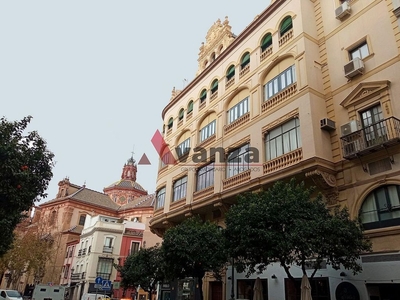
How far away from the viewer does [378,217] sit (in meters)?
12.3

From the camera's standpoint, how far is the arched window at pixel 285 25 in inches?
724

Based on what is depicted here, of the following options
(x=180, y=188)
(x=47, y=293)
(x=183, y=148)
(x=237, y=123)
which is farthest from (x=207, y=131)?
(x=47, y=293)

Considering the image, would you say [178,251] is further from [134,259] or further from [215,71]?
[215,71]

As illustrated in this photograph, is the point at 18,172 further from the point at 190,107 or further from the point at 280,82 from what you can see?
the point at 190,107

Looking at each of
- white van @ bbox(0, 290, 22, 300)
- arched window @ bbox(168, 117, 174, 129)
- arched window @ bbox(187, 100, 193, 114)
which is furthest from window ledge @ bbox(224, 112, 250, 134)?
white van @ bbox(0, 290, 22, 300)

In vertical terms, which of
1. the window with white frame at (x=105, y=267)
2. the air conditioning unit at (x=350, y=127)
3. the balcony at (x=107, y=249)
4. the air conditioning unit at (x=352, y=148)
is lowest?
the window with white frame at (x=105, y=267)

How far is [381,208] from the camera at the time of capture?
40.2ft

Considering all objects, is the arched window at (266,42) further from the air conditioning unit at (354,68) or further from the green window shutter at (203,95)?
the green window shutter at (203,95)

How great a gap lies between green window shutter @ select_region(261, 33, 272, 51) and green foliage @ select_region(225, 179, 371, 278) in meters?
10.7

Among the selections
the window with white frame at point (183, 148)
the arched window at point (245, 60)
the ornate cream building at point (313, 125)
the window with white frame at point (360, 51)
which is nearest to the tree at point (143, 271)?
the ornate cream building at point (313, 125)

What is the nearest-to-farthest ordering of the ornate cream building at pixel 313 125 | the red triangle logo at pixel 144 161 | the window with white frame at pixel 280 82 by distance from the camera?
the ornate cream building at pixel 313 125, the window with white frame at pixel 280 82, the red triangle logo at pixel 144 161

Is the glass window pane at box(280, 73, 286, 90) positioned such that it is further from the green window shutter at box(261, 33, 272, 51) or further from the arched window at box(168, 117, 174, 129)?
the arched window at box(168, 117, 174, 129)

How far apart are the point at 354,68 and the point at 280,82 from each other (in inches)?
161

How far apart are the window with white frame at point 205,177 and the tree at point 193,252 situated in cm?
522
